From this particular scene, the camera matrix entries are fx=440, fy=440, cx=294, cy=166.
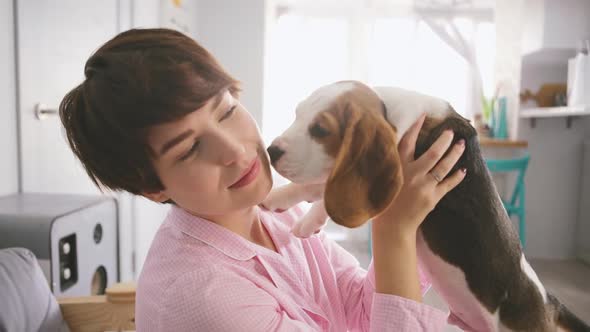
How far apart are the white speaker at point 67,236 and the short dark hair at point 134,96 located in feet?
1.58

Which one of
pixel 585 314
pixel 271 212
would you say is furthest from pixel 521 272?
pixel 585 314

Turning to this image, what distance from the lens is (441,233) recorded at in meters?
0.70

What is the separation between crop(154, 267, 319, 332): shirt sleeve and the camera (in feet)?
1.99

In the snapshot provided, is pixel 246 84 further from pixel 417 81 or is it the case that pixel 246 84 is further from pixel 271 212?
pixel 271 212

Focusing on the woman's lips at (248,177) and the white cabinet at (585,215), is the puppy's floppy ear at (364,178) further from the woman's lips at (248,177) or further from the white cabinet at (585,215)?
the white cabinet at (585,215)

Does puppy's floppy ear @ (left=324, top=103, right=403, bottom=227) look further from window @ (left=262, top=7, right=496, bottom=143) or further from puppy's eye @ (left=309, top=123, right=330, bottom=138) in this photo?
window @ (left=262, top=7, right=496, bottom=143)

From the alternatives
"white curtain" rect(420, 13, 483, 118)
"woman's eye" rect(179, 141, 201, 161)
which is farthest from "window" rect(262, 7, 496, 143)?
"woman's eye" rect(179, 141, 201, 161)

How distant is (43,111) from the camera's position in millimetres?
1470

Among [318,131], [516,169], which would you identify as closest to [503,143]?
A: [516,169]

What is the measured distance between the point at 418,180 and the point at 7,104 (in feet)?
4.06

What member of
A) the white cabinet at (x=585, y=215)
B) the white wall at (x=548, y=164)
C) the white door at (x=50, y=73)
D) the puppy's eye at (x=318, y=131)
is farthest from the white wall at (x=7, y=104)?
the white cabinet at (x=585, y=215)

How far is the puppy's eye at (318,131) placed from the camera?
2.13ft

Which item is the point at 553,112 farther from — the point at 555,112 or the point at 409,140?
the point at 409,140

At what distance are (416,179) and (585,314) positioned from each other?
96.4 inches
